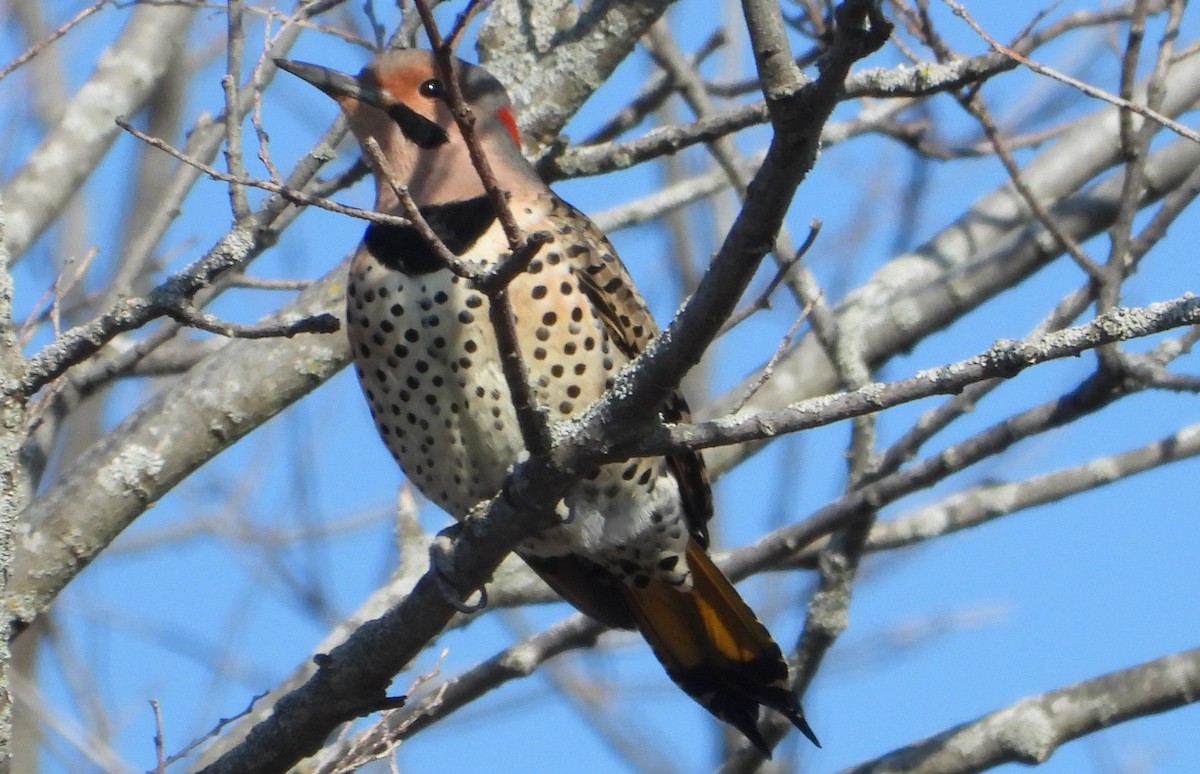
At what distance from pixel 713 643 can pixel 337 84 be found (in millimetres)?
1559

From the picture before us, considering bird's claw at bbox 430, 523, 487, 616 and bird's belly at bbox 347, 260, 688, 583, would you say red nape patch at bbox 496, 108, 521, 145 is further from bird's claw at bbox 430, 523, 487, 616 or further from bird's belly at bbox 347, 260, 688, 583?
bird's claw at bbox 430, 523, 487, 616

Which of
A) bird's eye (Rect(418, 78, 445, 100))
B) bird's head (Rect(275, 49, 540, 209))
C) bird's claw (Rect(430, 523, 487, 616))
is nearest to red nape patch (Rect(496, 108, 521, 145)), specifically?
bird's head (Rect(275, 49, 540, 209))

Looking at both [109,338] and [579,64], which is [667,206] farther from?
[109,338]

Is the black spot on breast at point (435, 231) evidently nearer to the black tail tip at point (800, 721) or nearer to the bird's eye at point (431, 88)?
the bird's eye at point (431, 88)

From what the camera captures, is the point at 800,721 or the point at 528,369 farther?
the point at 800,721

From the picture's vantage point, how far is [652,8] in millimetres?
4137

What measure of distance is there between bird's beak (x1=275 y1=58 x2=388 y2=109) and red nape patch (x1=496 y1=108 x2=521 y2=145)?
0.40 m

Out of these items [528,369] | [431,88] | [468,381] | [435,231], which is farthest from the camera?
[431,88]

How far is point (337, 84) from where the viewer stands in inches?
138

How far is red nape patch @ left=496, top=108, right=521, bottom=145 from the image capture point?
12.9ft

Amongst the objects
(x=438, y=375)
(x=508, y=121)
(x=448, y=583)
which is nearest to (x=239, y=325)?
(x=448, y=583)

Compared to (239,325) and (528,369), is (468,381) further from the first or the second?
(239,325)

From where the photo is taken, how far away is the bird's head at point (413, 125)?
3562 millimetres

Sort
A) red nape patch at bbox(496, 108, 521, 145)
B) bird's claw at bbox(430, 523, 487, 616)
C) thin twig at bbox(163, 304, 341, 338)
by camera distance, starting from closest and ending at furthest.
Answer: thin twig at bbox(163, 304, 341, 338) < bird's claw at bbox(430, 523, 487, 616) < red nape patch at bbox(496, 108, 521, 145)
